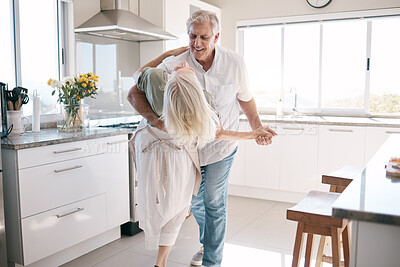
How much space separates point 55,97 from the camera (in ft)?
11.1

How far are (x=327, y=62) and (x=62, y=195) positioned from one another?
127 inches

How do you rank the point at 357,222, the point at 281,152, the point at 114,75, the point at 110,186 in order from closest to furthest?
the point at 357,222 < the point at 110,186 < the point at 114,75 < the point at 281,152

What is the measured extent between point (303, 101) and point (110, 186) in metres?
2.66

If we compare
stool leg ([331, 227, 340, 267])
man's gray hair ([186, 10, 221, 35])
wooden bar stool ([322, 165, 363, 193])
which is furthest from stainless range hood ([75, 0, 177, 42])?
stool leg ([331, 227, 340, 267])

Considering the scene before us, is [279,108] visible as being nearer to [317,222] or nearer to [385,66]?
[385,66]

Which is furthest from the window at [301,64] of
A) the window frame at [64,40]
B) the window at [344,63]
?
the window frame at [64,40]

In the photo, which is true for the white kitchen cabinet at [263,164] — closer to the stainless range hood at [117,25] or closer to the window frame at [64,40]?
the stainless range hood at [117,25]

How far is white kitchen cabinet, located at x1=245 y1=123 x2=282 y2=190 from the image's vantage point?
431 centimetres

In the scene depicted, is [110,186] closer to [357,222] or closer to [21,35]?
[21,35]

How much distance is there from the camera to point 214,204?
2.38m

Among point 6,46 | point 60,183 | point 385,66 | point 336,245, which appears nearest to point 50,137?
point 60,183

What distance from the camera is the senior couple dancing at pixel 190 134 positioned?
5.94 ft

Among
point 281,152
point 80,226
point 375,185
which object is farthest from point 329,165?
point 375,185

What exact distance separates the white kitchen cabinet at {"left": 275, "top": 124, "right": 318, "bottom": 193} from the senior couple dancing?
6.05 feet
